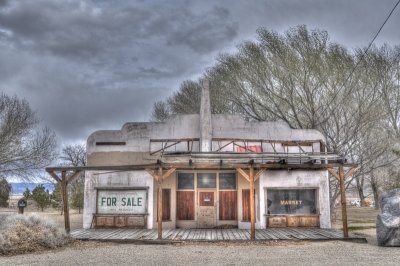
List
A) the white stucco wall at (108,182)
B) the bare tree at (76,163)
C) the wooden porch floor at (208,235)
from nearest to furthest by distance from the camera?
the wooden porch floor at (208,235)
the white stucco wall at (108,182)
the bare tree at (76,163)

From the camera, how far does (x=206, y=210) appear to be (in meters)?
18.9

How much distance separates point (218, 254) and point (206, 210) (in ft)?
21.1

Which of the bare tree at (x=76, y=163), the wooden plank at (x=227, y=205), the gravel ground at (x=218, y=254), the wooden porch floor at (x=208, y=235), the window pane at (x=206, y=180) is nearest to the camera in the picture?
the gravel ground at (x=218, y=254)

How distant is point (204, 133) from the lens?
19.0 metres

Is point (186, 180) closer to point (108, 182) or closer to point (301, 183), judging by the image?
point (108, 182)

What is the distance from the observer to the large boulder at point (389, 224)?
13.9 metres

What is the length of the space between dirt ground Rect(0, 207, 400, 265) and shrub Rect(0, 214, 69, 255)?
0.53m

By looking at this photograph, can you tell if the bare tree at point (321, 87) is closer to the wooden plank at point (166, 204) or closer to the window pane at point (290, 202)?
the window pane at point (290, 202)

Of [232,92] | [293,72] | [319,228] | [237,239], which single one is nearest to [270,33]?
[293,72]

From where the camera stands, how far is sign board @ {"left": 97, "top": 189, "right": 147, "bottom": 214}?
1877cm

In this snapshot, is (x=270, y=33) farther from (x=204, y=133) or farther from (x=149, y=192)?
(x=149, y=192)

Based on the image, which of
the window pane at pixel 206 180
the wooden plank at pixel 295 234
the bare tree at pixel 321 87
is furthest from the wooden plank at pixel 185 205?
the bare tree at pixel 321 87

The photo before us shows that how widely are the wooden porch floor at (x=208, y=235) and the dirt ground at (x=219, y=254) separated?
0.54m

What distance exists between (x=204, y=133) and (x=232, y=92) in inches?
272
